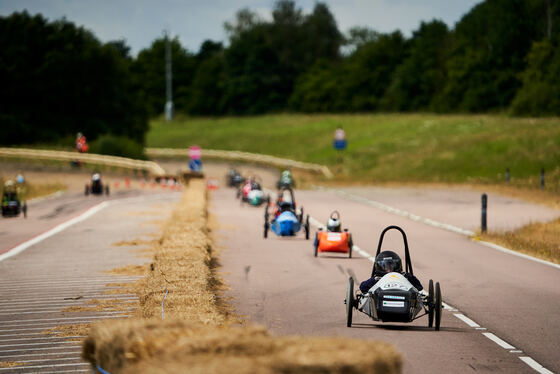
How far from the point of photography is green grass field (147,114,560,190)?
2105 inches

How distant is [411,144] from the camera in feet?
230

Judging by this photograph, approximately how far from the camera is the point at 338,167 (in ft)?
222

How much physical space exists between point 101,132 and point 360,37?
76723mm

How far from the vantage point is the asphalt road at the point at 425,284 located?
974 cm

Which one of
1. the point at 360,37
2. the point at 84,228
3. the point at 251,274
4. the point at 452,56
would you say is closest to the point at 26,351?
the point at 251,274

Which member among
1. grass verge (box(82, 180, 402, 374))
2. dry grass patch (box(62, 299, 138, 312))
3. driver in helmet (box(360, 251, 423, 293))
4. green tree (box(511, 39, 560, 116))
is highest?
green tree (box(511, 39, 560, 116))

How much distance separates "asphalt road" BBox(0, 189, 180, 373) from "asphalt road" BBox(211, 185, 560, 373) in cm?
230

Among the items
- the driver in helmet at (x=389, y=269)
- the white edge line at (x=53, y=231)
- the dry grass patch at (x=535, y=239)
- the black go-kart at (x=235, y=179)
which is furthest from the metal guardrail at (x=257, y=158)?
the driver in helmet at (x=389, y=269)

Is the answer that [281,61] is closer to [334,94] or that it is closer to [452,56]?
[334,94]

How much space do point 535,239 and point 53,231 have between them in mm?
13959

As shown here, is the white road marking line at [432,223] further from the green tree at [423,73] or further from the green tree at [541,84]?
the green tree at [423,73]

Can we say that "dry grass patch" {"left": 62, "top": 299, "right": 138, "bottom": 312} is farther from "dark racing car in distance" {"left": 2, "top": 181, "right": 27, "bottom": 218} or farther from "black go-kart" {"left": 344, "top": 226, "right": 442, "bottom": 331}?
"dark racing car in distance" {"left": 2, "top": 181, "right": 27, "bottom": 218}

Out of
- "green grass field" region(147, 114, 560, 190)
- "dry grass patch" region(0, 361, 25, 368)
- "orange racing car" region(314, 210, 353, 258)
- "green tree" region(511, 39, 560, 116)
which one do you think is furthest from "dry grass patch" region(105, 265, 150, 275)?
"green tree" region(511, 39, 560, 116)

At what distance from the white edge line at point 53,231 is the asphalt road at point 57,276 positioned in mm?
233
